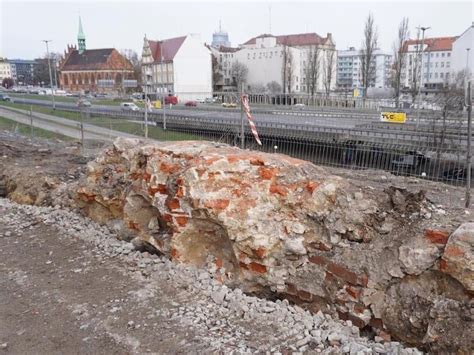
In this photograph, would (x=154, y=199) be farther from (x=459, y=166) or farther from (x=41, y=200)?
(x=459, y=166)

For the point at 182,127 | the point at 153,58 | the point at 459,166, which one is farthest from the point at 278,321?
the point at 153,58

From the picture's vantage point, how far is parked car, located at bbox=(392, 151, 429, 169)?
13.0 m

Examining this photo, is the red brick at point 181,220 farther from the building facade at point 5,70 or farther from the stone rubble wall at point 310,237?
the building facade at point 5,70

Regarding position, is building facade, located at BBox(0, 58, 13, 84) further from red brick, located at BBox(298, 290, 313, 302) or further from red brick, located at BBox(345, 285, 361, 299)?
red brick, located at BBox(345, 285, 361, 299)

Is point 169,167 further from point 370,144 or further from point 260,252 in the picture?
point 370,144

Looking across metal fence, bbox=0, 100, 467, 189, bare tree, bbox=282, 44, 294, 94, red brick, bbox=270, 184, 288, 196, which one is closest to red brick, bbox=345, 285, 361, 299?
red brick, bbox=270, 184, 288, 196

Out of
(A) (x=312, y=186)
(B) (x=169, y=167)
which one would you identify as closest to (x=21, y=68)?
(B) (x=169, y=167)

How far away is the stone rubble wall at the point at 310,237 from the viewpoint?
4.90 m

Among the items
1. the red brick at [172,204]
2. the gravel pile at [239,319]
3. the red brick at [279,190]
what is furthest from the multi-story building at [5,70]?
the red brick at [279,190]

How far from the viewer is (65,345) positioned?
5.23 metres

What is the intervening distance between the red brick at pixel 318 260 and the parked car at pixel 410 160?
8.20m

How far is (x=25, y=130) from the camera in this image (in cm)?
2670

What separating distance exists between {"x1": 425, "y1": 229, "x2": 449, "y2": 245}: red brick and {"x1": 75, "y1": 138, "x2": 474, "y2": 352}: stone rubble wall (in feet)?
0.04

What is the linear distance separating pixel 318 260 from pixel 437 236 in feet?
5.15
